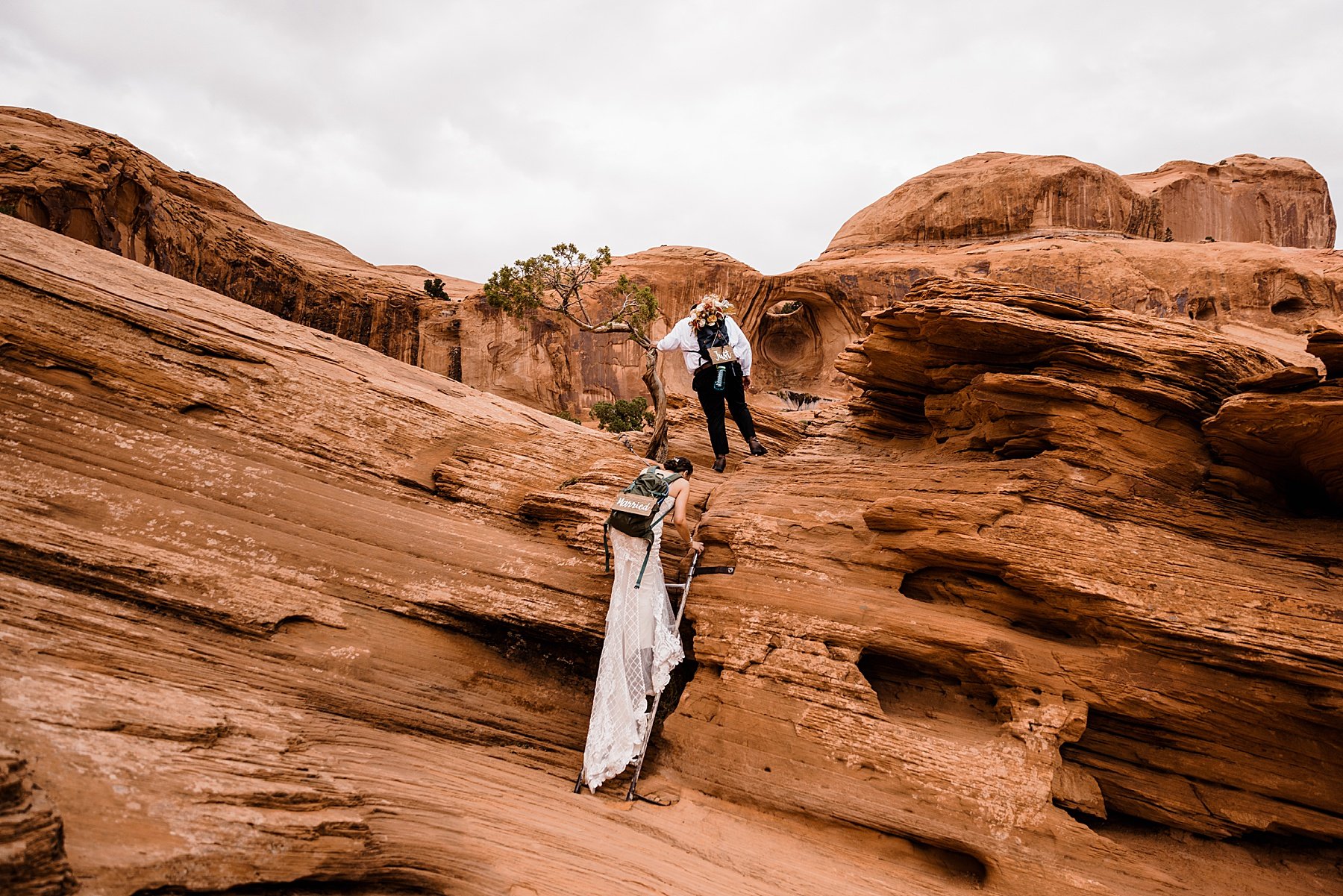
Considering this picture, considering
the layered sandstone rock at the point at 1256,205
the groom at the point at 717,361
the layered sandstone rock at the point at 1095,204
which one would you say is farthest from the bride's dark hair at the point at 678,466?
the layered sandstone rock at the point at 1256,205

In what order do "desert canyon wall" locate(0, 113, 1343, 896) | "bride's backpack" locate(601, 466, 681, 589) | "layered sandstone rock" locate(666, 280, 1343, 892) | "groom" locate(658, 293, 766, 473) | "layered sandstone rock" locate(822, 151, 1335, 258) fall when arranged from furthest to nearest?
"layered sandstone rock" locate(822, 151, 1335, 258)
"groom" locate(658, 293, 766, 473)
"bride's backpack" locate(601, 466, 681, 589)
"layered sandstone rock" locate(666, 280, 1343, 892)
"desert canyon wall" locate(0, 113, 1343, 896)

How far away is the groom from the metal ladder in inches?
110

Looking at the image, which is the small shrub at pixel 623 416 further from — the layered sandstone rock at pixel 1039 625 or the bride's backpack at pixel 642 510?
the bride's backpack at pixel 642 510

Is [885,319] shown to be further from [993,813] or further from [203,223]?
[203,223]

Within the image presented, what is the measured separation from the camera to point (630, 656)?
7969 mm

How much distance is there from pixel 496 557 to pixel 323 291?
24975 millimetres

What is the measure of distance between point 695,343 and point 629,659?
5571 millimetres

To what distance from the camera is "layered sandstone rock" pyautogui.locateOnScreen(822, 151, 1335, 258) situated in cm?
3212

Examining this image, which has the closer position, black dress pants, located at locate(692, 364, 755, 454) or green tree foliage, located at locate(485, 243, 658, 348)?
black dress pants, located at locate(692, 364, 755, 454)

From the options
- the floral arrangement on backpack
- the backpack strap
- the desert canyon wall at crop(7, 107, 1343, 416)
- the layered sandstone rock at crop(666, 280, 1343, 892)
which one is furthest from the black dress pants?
the desert canyon wall at crop(7, 107, 1343, 416)

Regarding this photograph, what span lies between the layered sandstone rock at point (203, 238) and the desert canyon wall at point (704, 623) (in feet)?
31.8

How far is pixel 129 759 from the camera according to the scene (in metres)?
5.13

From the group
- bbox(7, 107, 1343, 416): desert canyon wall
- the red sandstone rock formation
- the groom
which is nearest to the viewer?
the red sandstone rock formation

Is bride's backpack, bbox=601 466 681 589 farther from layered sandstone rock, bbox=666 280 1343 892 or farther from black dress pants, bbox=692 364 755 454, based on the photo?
black dress pants, bbox=692 364 755 454
